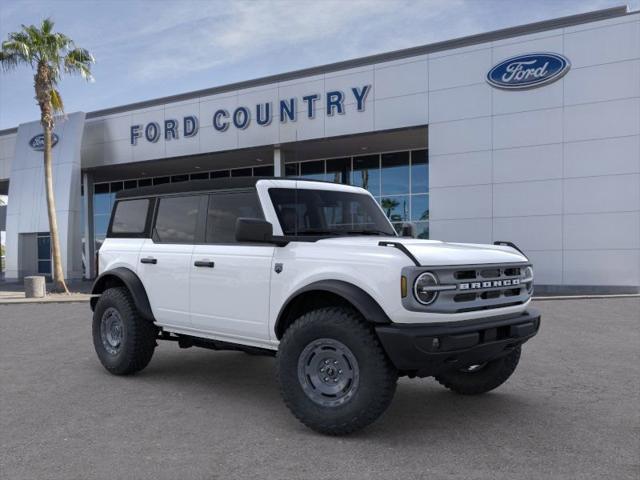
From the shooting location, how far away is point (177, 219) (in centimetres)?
568

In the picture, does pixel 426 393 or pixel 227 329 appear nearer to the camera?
pixel 227 329

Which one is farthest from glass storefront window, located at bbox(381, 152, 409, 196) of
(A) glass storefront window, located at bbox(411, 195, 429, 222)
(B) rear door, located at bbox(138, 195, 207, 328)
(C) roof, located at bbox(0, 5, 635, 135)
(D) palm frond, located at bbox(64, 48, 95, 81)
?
(B) rear door, located at bbox(138, 195, 207, 328)

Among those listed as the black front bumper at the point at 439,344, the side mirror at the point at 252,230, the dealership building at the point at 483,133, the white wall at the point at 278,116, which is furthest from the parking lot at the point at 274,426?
the white wall at the point at 278,116

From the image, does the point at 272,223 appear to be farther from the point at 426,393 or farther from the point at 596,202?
the point at 596,202

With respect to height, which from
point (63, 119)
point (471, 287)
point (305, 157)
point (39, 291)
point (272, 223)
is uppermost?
point (63, 119)

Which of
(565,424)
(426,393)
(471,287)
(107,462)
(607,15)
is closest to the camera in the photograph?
(107,462)

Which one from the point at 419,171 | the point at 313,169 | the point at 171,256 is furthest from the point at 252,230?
the point at 313,169

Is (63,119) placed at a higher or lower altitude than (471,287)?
higher

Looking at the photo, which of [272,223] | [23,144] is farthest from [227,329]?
[23,144]

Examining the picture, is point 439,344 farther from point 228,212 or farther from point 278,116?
point 278,116

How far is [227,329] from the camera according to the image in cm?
494

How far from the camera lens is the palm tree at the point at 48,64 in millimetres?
19500

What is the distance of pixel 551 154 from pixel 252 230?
50.4 ft

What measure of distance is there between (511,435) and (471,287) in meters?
1.15
